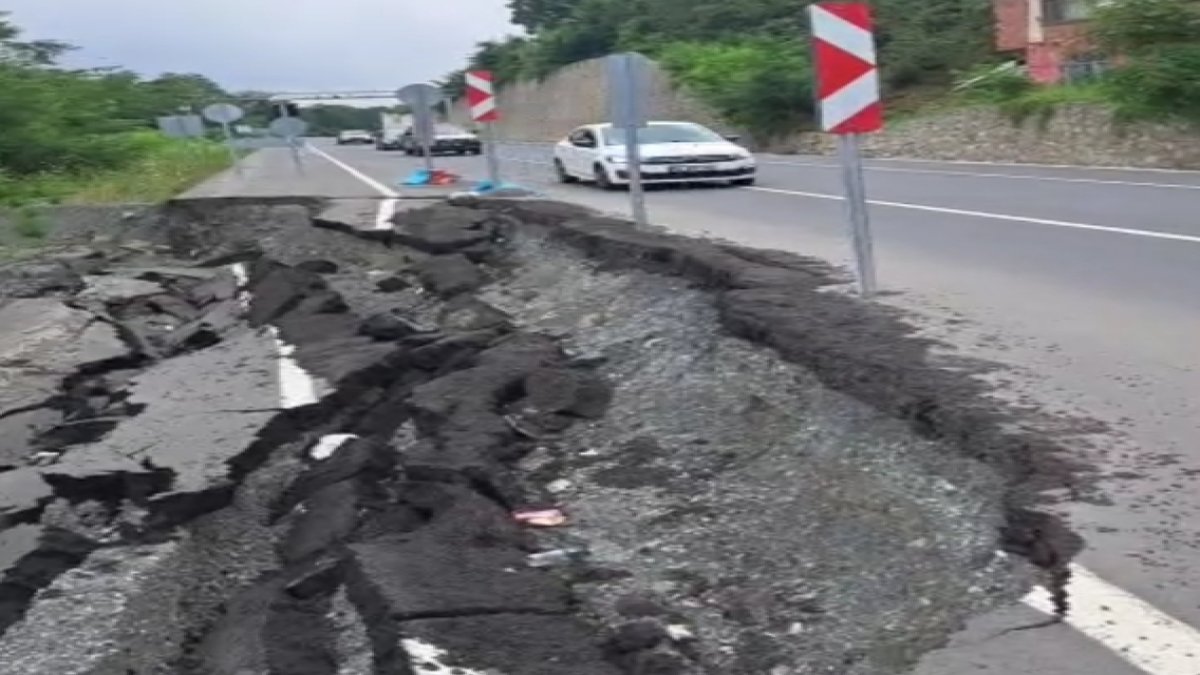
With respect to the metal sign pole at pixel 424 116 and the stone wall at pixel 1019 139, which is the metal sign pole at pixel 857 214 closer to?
the stone wall at pixel 1019 139

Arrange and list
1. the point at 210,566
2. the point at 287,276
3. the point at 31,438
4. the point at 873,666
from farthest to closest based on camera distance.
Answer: the point at 287,276 → the point at 31,438 → the point at 210,566 → the point at 873,666

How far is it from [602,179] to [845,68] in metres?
16.5

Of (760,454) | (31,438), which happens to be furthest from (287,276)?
(760,454)

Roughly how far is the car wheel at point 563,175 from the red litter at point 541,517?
21.5 metres

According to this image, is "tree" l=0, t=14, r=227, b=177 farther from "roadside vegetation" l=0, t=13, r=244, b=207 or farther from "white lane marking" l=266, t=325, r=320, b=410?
"white lane marking" l=266, t=325, r=320, b=410

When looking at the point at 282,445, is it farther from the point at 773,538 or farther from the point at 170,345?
the point at 170,345

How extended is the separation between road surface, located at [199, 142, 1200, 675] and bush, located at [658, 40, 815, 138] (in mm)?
24651

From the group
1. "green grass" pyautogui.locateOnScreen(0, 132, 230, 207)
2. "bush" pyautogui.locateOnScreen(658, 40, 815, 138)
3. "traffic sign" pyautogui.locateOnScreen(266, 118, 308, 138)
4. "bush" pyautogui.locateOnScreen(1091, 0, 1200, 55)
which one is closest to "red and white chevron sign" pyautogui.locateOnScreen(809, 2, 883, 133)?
"green grass" pyautogui.locateOnScreen(0, 132, 230, 207)

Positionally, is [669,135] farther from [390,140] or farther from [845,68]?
[390,140]

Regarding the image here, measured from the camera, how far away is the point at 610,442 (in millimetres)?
7609

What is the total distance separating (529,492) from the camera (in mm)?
6785

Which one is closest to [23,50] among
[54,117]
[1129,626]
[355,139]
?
[54,117]

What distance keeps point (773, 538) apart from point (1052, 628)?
1.78 meters

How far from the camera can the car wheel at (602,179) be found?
83.4 feet
